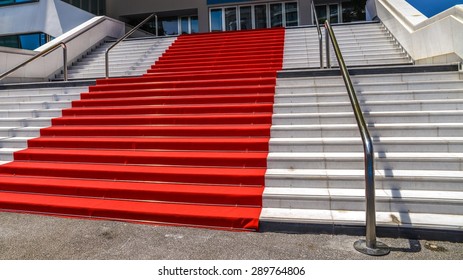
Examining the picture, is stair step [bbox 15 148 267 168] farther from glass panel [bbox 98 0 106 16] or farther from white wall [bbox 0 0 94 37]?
glass panel [bbox 98 0 106 16]

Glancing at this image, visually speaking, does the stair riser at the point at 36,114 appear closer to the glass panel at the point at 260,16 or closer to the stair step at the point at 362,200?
the stair step at the point at 362,200

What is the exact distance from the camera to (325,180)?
12.7 feet

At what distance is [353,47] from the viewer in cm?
871

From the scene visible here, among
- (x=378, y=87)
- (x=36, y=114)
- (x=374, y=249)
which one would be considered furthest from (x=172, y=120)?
(x=374, y=249)

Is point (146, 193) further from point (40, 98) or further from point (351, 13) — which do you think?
point (351, 13)

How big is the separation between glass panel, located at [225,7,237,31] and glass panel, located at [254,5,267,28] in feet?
3.63

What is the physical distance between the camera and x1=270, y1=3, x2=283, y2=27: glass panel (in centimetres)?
1645

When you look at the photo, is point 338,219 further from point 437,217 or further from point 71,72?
point 71,72

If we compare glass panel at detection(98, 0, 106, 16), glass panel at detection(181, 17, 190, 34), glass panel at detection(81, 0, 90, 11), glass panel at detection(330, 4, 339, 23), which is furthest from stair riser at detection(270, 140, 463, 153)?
glass panel at detection(98, 0, 106, 16)

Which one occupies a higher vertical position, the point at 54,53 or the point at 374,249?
the point at 54,53

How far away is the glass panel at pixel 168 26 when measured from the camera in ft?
59.8

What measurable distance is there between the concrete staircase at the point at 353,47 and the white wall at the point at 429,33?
33 centimetres

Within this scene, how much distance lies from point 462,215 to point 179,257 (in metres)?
2.81

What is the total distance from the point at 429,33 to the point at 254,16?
458 inches
